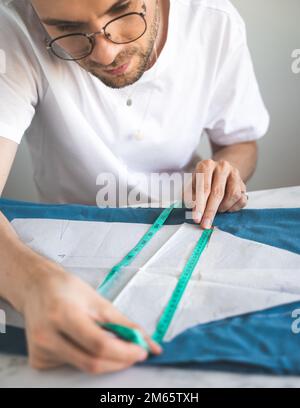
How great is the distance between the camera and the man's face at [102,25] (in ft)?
2.28

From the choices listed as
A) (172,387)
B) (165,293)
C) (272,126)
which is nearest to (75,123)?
(165,293)

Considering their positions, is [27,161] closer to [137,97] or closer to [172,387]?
[137,97]

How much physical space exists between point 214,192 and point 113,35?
0.35m

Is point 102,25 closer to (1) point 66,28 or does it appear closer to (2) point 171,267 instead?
(1) point 66,28

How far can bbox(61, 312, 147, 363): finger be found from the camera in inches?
18.6

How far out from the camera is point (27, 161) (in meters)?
1.46

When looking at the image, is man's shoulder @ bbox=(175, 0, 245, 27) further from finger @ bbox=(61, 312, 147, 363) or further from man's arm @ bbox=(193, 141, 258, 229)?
finger @ bbox=(61, 312, 147, 363)

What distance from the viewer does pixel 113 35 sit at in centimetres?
76

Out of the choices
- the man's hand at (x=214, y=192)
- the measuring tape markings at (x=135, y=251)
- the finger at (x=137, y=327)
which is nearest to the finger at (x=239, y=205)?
the man's hand at (x=214, y=192)

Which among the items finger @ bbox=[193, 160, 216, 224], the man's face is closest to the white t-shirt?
the man's face

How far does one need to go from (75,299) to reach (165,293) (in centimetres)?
15

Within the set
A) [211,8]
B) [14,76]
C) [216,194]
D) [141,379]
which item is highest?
[211,8]

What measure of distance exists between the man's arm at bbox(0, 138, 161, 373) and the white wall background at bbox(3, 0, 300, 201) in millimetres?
953

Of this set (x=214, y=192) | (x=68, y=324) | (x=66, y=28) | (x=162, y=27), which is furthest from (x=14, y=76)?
(x=68, y=324)
